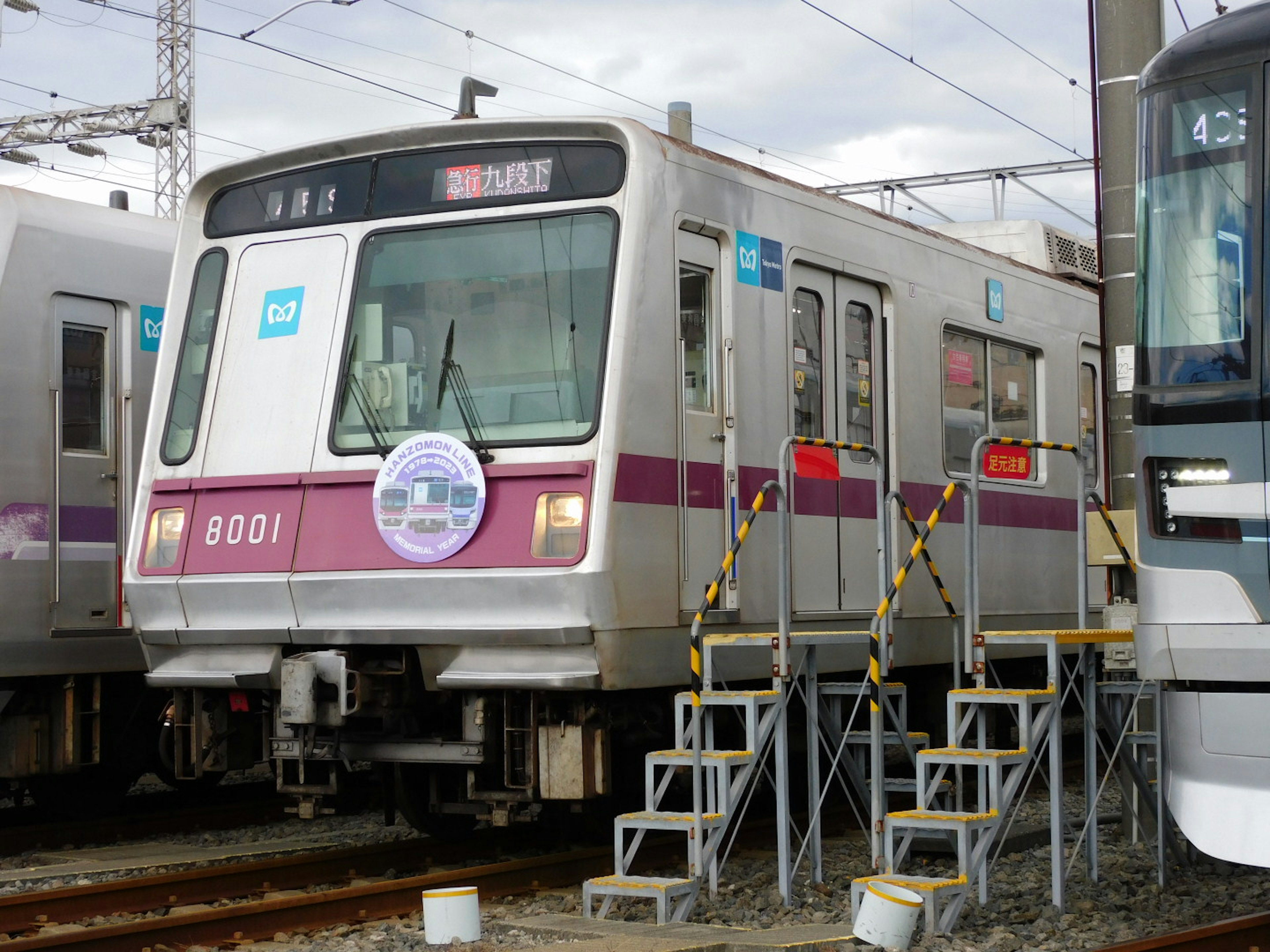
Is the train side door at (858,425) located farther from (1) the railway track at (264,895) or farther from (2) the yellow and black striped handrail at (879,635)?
(1) the railway track at (264,895)

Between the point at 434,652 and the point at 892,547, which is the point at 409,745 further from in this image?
the point at 892,547

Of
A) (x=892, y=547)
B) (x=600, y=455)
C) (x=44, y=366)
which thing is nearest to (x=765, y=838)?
(x=892, y=547)

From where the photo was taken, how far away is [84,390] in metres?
9.45

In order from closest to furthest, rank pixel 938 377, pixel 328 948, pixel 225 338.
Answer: pixel 328 948 < pixel 225 338 < pixel 938 377

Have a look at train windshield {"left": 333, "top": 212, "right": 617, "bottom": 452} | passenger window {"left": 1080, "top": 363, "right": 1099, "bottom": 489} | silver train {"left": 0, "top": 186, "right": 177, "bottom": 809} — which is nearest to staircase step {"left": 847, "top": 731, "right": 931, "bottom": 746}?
train windshield {"left": 333, "top": 212, "right": 617, "bottom": 452}

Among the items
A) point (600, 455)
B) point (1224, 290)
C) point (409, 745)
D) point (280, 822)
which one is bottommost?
point (280, 822)

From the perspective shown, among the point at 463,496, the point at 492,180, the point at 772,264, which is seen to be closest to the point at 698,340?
the point at 772,264

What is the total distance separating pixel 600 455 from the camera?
22.7 ft

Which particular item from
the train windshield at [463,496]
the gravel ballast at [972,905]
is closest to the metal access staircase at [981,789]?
the gravel ballast at [972,905]

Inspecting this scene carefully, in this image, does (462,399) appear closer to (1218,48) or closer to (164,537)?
(164,537)

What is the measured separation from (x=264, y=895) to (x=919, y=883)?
2944 millimetres

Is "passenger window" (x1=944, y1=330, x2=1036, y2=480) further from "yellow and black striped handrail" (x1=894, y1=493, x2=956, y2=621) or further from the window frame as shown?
"yellow and black striped handrail" (x1=894, y1=493, x2=956, y2=621)

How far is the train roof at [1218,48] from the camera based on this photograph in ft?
18.5

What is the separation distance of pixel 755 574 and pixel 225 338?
2.76 meters
